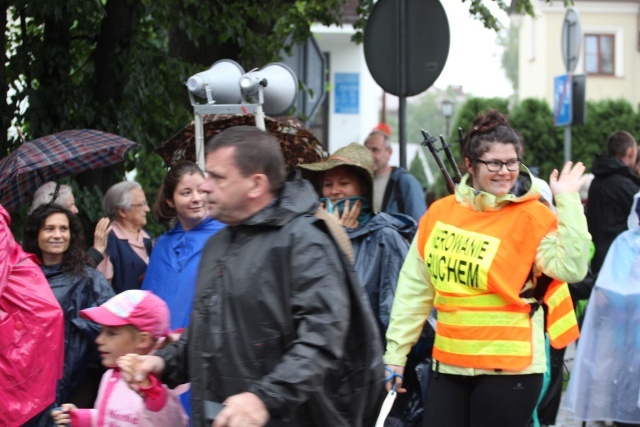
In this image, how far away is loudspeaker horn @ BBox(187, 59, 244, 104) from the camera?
274 inches

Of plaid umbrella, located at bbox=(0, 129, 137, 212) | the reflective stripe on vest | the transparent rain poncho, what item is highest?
plaid umbrella, located at bbox=(0, 129, 137, 212)

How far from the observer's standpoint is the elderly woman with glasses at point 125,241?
7.04 metres

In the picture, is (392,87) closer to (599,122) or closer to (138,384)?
(138,384)

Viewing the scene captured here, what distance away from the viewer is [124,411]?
4543 millimetres

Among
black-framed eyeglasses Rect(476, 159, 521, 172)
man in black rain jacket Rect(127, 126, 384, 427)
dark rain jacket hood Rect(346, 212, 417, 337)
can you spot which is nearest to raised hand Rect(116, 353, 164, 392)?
man in black rain jacket Rect(127, 126, 384, 427)

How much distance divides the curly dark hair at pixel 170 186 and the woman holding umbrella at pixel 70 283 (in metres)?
0.46

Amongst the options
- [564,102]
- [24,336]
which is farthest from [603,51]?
[24,336]

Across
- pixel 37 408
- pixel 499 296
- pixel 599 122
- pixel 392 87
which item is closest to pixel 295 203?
pixel 499 296

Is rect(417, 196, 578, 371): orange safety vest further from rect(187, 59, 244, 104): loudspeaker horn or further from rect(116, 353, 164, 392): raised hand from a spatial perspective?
rect(187, 59, 244, 104): loudspeaker horn

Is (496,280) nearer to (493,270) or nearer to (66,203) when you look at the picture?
(493,270)

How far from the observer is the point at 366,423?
4.05 m

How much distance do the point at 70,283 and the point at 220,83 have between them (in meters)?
1.59

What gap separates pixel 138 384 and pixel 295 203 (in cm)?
84

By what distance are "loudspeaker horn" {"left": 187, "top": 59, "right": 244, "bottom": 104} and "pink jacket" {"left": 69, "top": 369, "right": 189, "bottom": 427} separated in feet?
8.70
